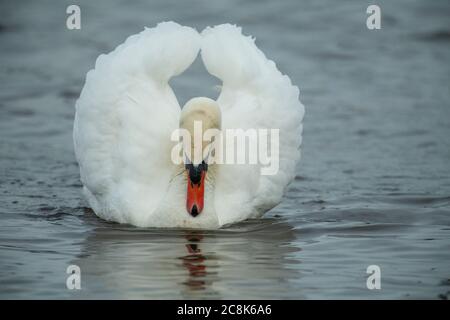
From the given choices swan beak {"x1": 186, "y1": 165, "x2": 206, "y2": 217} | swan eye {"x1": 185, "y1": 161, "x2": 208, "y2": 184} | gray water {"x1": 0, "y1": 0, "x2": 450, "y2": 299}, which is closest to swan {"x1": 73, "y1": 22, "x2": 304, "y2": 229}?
swan beak {"x1": 186, "y1": 165, "x2": 206, "y2": 217}

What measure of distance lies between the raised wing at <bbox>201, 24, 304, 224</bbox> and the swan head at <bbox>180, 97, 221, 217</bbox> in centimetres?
50

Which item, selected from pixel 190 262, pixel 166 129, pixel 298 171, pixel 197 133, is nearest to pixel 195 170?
pixel 197 133

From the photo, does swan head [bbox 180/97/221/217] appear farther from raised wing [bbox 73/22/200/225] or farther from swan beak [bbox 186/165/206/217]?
raised wing [bbox 73/22/200/225]

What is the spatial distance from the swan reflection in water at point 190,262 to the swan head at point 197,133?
58 cm

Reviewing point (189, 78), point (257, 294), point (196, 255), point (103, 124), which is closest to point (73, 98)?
point (189, 78)

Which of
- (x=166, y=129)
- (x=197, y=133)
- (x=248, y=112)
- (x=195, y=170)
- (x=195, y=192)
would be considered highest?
(x=248, y=112)

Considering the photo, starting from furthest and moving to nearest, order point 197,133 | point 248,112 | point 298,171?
point 298,171, point 248,112, point 197,133

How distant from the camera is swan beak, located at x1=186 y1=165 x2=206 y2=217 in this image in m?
9.20

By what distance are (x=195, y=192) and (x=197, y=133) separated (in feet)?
2.14

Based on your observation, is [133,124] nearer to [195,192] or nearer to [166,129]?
[166,129]

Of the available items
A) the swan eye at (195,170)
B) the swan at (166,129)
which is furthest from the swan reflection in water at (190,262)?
the swan eye at (195,170)

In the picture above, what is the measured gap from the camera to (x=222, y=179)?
9.80m

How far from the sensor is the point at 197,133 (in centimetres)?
905

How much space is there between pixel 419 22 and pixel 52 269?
12.4m
